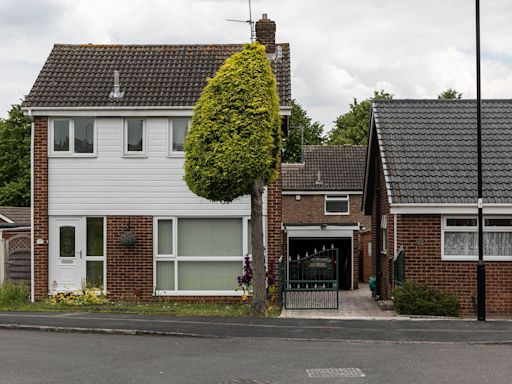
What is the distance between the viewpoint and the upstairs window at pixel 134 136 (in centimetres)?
2236

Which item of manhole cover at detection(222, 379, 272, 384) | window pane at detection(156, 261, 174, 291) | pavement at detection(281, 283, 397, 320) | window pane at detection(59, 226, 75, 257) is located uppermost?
window pane at detection(59, 226, 75, 257)

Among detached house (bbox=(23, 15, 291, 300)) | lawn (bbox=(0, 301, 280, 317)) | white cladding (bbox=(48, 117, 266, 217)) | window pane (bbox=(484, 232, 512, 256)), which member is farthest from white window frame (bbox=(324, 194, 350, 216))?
window pane (bbox=(484, 232, 512, 256))

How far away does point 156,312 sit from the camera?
1948 cm

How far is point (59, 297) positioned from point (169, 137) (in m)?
5.20

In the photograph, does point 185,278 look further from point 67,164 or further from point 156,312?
point 67,164

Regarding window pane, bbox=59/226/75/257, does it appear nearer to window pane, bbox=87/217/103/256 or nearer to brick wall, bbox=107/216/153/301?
window pane, bbox=87/217/103/256

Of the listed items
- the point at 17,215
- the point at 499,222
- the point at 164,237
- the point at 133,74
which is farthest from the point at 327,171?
the point at 499,222

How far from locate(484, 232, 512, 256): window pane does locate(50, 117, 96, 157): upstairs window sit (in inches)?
423

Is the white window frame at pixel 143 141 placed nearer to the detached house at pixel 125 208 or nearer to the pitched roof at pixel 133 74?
the detached house at pixel 125 208

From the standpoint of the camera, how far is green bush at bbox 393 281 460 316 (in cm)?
1897

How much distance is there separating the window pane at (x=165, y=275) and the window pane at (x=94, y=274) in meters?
1.56

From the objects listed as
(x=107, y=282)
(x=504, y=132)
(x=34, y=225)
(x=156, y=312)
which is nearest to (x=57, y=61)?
(x=34, y=225)

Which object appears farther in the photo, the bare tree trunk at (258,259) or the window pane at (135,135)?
the window pane at (135,135)

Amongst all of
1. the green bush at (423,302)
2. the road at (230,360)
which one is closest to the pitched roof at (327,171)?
the green bush at (423,302)
